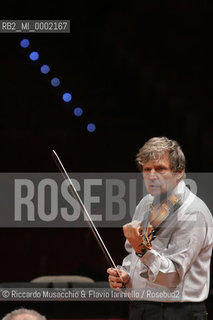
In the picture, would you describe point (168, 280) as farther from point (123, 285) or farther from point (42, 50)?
point (42, 50)

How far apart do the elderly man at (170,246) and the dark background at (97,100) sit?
1.19 meters

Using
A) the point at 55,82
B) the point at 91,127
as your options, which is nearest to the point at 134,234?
the point at 91,127

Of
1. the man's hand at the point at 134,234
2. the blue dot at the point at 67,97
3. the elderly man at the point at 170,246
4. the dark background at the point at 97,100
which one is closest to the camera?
the man's hand at the point at 134,234

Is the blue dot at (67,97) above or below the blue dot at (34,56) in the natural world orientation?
below

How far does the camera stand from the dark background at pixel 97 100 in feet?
10.9

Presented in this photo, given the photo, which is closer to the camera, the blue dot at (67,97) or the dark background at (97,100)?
the dark background at (97,100)

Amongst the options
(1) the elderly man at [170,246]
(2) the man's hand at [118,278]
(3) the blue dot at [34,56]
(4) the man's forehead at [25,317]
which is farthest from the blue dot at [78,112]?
(4) the man's forehead at [25,317]

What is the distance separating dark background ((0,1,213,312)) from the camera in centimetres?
333

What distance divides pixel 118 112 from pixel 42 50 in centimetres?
52

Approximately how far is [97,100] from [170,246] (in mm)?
1529

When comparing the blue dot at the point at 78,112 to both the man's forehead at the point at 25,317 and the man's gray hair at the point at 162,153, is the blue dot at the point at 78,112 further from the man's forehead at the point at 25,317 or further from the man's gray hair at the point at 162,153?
the man's forehead at the point at 25,317

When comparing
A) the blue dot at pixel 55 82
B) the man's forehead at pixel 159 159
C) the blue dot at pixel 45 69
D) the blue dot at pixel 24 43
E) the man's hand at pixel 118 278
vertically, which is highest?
the blue dot at pixel 24 43

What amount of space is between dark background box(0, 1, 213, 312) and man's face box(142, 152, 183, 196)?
1.21 meters

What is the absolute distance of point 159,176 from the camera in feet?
6.98
